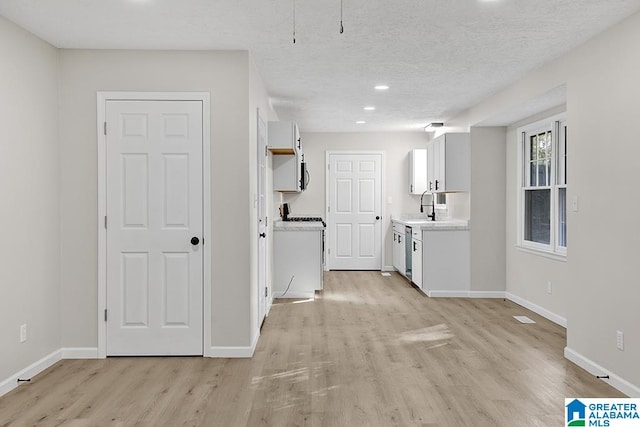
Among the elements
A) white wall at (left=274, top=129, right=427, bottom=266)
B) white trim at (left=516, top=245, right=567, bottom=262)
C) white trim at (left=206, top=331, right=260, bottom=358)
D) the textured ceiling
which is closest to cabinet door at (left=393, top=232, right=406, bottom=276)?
white wall at (left=274, top=129, right=427, bottom=266)

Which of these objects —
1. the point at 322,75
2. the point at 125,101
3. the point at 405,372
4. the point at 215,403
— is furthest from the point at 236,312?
the point at 322,75

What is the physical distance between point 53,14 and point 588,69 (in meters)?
3.76

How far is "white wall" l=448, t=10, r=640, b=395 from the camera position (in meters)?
3.19

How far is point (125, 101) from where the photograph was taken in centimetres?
392

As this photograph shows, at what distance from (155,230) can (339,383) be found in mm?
1873

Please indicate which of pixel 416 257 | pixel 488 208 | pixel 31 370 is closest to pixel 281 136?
pixel 416 257

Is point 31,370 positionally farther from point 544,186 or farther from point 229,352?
point 544,186

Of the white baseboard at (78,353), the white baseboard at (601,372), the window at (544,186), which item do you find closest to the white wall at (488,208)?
the window at (544,186)

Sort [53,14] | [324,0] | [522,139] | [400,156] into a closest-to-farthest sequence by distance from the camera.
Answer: [324,0] < [53,14] < [522,139] < [400,156]

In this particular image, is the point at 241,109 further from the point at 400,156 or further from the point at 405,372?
the point at 400,156

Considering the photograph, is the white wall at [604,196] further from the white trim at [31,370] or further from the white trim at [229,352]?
the white trim at [31,370]

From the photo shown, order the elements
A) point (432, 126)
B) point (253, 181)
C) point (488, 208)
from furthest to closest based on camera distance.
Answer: point (432, 126), point (488, 208), point (253, 181)

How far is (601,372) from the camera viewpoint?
11.4 ft

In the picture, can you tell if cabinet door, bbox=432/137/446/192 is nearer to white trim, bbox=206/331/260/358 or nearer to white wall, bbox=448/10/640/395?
white wall, bbox=448/10/640/395
